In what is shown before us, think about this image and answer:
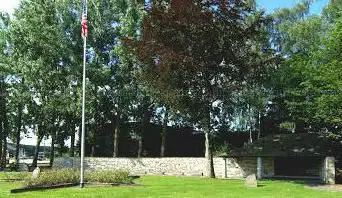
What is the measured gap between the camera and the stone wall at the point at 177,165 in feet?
142

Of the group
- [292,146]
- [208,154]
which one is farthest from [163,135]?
[292,146]

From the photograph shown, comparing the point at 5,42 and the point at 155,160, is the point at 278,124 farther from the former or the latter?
the point at 5,42

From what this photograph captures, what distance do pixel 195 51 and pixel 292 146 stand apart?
11124 mm

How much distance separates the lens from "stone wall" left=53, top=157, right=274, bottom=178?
142 ft

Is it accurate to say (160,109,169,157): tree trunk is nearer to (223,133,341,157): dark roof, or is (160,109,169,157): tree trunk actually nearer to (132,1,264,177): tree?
(223,133,341,157): dark roof

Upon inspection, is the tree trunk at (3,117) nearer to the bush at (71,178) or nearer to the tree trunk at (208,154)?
the tree trunk at (208,154)

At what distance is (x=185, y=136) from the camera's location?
188 feet

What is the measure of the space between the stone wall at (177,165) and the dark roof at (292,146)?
1.17 meters

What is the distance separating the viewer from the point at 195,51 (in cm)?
3731

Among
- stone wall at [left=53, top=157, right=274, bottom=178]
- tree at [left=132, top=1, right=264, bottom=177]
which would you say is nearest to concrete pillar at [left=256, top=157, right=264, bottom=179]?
stone wall at [left=53, top=157, right=274, bottom=178]

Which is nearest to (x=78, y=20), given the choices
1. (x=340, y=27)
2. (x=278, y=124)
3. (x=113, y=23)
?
(x=113, y=23)

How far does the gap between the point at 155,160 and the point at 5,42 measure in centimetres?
2100

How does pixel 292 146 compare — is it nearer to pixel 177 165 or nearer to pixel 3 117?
pixel 177 165

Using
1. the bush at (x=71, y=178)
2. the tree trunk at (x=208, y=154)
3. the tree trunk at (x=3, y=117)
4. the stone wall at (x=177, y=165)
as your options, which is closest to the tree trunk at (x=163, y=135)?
the stone wall at (x=177, y=165)
